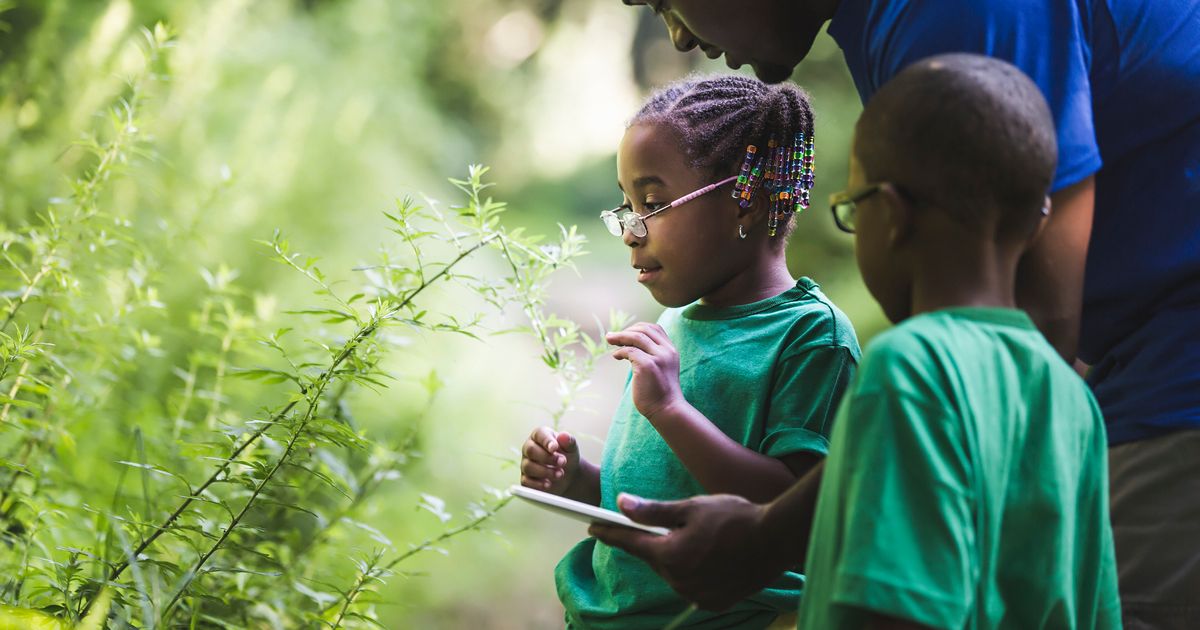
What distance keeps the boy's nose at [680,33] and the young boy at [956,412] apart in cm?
49

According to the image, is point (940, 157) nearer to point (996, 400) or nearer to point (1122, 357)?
point (996, 400)

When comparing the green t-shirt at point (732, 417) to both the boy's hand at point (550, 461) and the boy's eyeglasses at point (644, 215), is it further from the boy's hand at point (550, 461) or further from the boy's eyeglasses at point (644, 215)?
the boy's eyeglasses at point (644, 215)

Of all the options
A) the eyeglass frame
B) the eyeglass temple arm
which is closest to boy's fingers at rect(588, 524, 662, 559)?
the eyeglass frame

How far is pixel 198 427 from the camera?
7.28 feet

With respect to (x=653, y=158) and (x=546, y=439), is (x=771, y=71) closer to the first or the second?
(x=653, y=158)

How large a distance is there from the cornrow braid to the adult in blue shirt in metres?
0.32

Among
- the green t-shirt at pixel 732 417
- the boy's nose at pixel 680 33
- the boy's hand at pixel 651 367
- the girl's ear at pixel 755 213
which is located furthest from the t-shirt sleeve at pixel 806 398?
the boy's nose at pixel 680 33

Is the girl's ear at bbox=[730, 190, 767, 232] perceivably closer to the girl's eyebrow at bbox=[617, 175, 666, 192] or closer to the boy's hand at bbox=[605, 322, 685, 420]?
the girl's eyebrow at bbox=[617, 175, 666, 192]

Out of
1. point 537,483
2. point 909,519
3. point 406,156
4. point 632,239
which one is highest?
point 406,156

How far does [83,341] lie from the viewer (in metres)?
2.14

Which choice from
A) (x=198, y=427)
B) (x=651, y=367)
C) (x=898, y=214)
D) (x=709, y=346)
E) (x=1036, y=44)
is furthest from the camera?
(x=198, y=427)

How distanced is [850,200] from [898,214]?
0.21 feet

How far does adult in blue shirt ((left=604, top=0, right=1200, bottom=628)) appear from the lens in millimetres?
1229

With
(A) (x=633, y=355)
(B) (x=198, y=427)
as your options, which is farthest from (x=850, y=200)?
(B) (x=198, y=427)
